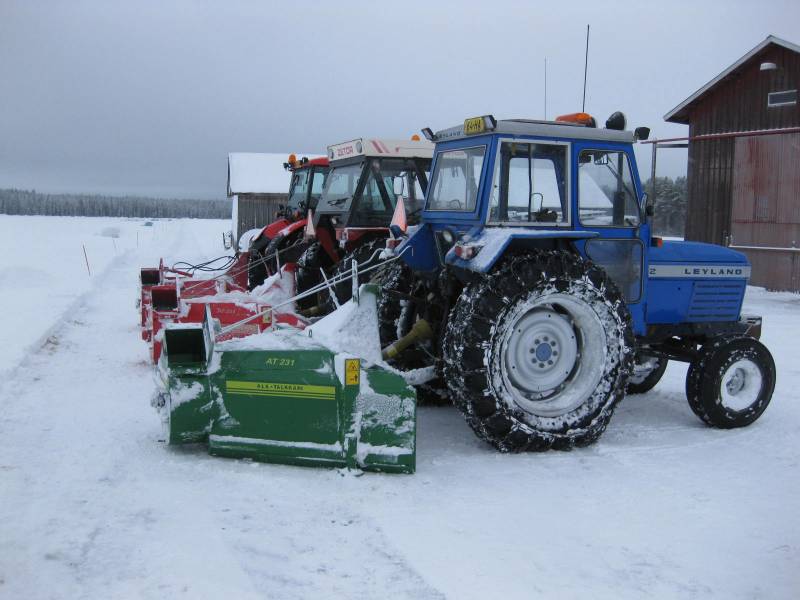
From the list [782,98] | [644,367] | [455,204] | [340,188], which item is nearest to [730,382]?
[644,367]

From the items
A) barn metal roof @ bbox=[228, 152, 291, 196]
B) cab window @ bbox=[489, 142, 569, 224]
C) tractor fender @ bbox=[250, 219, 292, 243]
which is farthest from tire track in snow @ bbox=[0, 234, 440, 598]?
barn metal roof @ bbox=[228, 152, 291, 196]

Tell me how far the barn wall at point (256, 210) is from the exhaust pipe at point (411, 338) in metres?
25.2

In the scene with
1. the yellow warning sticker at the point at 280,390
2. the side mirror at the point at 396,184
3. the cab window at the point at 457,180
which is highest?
the side mirror at the point at 396,184

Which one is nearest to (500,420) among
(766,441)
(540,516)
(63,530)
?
(540,516)

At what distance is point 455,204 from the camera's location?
5363mm

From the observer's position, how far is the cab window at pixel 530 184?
4945mm

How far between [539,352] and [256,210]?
26.5 meters

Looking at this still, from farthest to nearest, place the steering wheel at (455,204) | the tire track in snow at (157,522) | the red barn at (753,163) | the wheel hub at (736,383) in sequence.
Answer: the red barn at (753,163) → the wheel hub at (736,383) → the steering wheel at (455,204) → the tire track in snow at (157,522)

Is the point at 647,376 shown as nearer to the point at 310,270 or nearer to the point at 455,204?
the point at 455,204

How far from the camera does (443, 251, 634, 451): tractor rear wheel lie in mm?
4523

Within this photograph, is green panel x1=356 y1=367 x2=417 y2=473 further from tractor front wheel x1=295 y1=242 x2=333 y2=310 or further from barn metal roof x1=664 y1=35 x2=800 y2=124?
barn metal roof x1=664 y1=35 x2=800 y2=124

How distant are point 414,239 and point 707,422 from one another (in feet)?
8.50

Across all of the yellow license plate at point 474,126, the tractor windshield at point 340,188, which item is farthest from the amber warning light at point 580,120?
the tractor windshield at point 340,188

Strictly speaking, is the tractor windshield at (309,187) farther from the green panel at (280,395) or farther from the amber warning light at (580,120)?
the green panel at (280,395)
